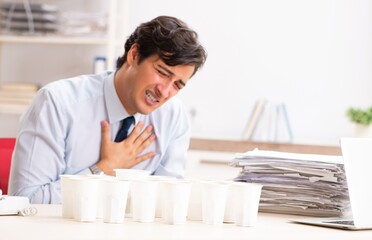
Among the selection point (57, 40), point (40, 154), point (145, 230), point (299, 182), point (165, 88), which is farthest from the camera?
point (57, 40)

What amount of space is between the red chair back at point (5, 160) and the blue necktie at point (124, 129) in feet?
1.17

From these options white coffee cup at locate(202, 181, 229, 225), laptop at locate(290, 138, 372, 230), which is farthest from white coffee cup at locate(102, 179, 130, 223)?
laptop at locate(290, 138, 372, 230)

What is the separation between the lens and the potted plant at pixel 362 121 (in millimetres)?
4434

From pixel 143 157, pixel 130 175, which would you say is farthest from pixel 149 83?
pixel 130 175

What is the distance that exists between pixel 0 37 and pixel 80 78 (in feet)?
6.19

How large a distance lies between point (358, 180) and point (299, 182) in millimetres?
254

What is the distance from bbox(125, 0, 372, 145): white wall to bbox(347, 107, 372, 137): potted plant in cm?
30

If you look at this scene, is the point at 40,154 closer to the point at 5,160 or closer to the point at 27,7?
the point at 5,160

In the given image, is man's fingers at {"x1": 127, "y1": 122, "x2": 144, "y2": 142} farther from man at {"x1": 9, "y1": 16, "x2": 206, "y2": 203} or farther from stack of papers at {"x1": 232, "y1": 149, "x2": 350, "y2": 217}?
stack of papers at {"x1": 232, "y1": 149, "x2": 350, "y2": 217}

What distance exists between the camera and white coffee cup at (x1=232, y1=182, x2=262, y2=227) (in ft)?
6.04

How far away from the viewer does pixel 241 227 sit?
183 centimetres

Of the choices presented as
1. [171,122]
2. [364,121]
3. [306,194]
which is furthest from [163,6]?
[306,194]

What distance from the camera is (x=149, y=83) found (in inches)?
109

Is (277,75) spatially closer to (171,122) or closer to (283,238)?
(171,122)
